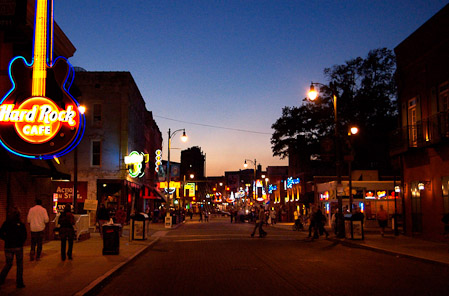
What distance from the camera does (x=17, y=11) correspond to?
1906 cm

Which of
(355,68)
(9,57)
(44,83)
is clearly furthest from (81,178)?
(355,68)

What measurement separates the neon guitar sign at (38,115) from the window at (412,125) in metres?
17.5

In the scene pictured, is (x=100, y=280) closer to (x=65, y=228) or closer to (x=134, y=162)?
(x=65, y=228)

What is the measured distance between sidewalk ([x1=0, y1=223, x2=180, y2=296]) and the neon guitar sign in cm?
349

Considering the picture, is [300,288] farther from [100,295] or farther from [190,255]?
[190,255]

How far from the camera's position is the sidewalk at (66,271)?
10766mm

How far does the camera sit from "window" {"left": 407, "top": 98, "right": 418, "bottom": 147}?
2638 centimetres

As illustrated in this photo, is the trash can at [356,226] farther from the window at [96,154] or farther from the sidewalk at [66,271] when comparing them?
the window at [96,154]

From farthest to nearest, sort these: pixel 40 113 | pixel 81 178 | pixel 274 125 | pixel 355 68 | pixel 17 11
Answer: pixel 274 125 < pixel 355 68 < pixel 81 178 < pixel 17 11 < pixel 40 113

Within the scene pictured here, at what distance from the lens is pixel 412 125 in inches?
1030

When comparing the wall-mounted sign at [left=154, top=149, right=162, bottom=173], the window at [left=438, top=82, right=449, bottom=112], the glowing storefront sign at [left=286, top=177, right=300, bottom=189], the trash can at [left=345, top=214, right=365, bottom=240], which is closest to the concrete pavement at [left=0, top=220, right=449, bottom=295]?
the trash can at [left=345, top=214, right=365, bottom=240]

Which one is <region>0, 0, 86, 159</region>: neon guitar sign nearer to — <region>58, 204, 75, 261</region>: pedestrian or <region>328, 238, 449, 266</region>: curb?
<region>58, 204, 75, 261</region>: pedestrian

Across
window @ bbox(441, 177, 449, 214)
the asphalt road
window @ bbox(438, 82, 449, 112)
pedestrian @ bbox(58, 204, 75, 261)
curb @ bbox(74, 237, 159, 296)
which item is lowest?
the asphalt road

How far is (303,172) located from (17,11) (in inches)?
1730
